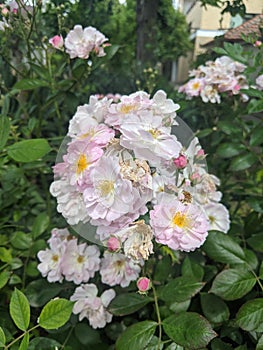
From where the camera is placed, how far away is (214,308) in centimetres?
75

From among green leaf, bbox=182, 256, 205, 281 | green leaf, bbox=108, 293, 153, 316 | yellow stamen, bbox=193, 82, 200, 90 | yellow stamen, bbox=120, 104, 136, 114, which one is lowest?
green leaf, bbox=108, 293, 153, 316

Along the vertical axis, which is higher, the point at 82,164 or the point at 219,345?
the point at 82,164

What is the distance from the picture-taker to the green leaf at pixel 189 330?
59 cm

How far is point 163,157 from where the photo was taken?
0.58 meters

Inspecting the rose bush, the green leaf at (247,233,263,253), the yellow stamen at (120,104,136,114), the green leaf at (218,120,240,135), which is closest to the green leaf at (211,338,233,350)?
the rose bush

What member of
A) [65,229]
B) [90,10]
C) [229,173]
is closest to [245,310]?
[65,229]

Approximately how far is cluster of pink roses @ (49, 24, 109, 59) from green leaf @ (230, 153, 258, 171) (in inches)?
17.5

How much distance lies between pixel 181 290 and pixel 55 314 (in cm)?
23

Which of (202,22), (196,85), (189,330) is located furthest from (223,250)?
(202,22)

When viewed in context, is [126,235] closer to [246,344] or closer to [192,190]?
[192,190]

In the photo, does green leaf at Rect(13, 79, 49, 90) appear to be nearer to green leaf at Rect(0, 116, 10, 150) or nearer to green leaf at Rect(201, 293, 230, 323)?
green leaf at Rect(0, 116, 10, 150)

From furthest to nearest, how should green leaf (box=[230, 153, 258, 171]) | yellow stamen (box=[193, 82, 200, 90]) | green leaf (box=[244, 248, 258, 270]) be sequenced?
yellow stamen (box=[193, 82, 200, 90]), green leaf (box=[230, 153, 258, 171]), green leaf (box=[244, 248, 258, 270])

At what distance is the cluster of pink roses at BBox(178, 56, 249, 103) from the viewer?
3.55ft

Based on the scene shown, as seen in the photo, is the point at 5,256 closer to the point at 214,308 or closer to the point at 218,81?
the point at 214,308
